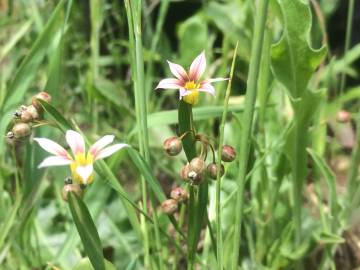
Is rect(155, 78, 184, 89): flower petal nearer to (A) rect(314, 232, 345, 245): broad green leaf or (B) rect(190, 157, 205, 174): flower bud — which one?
(B) rect(190, 157, 205, 174): flower bud

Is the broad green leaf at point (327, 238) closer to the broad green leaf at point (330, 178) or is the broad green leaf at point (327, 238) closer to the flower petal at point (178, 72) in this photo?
the broad green leaf at point (330, 178)

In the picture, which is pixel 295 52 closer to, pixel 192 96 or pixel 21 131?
pixel 192 96

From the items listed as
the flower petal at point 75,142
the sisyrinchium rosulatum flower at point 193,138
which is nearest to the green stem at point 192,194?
the sisyrinchium rosulatum flower at point 193,138

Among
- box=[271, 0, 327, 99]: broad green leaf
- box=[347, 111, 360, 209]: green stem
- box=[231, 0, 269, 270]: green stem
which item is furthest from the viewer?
box=[347, 111, 360, 209]: green stem

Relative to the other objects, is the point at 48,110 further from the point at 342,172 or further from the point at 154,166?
the point at 342,172

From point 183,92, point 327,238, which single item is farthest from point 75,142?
point 327,238

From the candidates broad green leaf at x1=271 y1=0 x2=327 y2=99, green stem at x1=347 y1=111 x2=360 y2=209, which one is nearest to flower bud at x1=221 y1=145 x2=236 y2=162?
broad green leaf at x1=271 y1=0 x2=327 y2=99
